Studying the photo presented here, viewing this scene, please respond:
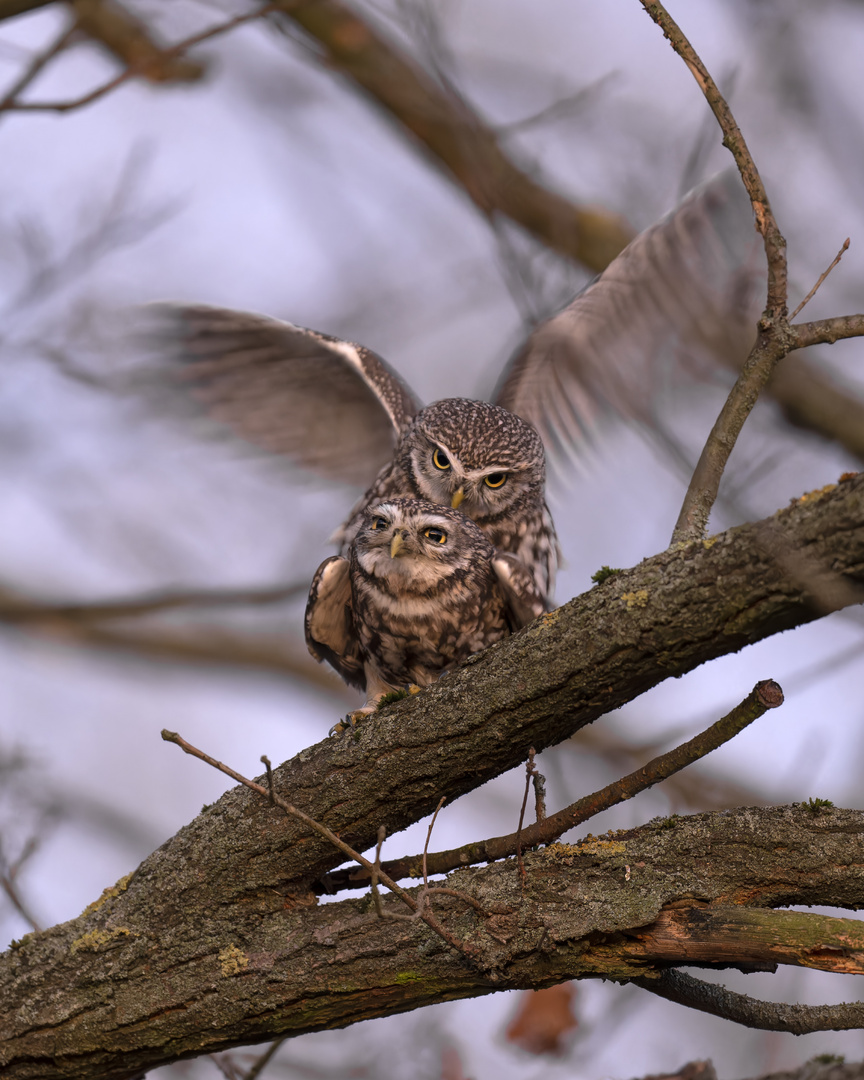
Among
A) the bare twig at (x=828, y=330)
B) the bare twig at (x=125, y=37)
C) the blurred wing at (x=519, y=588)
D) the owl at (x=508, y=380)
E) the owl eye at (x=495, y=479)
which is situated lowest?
the bare twig at (x=828, y=330)

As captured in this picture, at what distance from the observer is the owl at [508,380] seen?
414 centimetres

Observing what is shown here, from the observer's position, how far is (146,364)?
518 cm

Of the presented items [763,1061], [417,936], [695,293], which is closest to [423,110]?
[695,293]

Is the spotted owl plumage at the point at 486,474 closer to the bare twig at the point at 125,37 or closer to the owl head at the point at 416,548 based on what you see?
the owl head at the point at 416,548

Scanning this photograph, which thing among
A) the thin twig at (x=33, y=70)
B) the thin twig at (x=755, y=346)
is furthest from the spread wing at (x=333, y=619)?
Result: the thin twig at (x=33, y=70)

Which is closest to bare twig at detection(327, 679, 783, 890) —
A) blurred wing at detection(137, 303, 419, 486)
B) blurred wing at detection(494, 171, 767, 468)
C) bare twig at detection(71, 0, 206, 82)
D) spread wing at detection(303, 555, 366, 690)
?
spread wing at detection(303, 555, 366, 690)

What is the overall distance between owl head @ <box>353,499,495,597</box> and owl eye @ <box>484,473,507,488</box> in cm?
75

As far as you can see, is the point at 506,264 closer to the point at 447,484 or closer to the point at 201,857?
the point at 447,484

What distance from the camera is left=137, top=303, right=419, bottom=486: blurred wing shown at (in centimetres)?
496

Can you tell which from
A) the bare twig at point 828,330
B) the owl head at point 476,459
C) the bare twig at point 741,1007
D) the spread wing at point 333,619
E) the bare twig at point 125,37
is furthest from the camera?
the bare twig at point 125,37

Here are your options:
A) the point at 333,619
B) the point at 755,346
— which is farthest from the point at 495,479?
the point at 755,346

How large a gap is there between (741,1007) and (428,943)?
82 centimetres

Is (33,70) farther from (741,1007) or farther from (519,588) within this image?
(741,1007)

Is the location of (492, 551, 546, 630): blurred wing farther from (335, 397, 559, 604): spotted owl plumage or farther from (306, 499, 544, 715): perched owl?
(335, 397, 559, 604): spotted owl plumage
